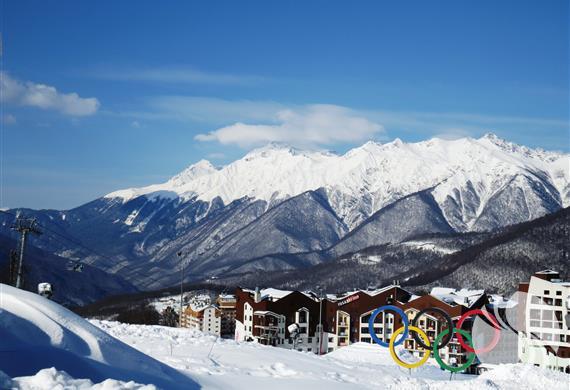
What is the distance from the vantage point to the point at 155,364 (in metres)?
16.9

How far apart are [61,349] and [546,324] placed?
2054 inches

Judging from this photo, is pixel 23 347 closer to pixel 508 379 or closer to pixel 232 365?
pixel 232 365

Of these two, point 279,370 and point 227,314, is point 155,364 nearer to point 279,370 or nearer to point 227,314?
point 279,370

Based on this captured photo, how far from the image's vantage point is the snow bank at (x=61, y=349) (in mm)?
14391

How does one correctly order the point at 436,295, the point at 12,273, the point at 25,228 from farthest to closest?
the point at 436,295 → the point at 12,273 → the point at 25,228

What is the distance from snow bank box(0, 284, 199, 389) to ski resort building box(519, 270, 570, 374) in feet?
157

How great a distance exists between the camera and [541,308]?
6066 cm

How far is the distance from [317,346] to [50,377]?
249ft

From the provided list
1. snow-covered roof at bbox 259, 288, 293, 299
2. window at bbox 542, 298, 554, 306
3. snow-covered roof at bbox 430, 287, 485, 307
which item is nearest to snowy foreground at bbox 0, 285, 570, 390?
window at bbox 542, 298, 554, 306

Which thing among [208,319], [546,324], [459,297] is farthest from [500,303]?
[208,319]

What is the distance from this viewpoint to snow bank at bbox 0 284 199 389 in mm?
14391

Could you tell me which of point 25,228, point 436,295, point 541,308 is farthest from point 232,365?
point 436,295

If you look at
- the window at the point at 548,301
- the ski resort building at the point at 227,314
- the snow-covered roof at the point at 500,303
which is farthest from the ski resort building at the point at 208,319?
the window at the point at 548,301

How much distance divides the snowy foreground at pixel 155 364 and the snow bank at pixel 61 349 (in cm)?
2
